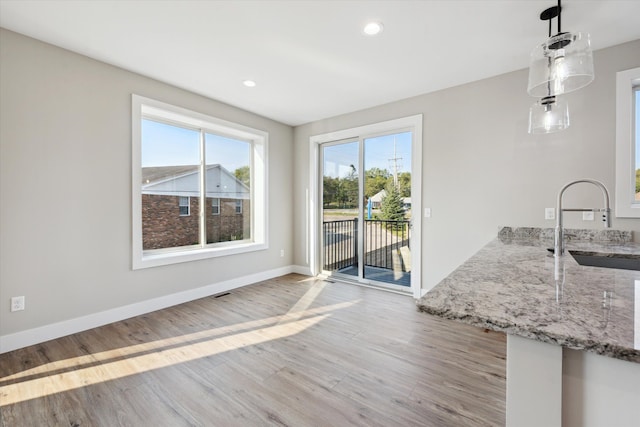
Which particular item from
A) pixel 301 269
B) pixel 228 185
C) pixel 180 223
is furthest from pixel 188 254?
pixel 301 269

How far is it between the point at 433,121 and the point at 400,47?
1.23 meters

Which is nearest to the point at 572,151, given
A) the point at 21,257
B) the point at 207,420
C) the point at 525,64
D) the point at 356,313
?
the point at 525,64

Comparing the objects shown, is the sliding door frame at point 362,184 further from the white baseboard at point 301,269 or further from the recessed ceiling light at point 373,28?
the recessed ceiling light at point 373,28

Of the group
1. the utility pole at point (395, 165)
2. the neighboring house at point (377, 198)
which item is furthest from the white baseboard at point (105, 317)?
the utility pole at point (395, 165)

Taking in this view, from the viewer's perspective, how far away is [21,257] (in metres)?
2.29

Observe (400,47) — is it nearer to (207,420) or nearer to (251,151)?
(251,151)

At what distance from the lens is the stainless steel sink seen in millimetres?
1820

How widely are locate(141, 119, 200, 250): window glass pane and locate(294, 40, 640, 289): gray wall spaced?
8.89ft

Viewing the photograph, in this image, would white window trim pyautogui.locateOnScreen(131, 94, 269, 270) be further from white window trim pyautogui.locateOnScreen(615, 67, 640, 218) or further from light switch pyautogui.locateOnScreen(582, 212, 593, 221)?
white window trim pyautogui.locateOnScreen(615, 67, 640, 218)

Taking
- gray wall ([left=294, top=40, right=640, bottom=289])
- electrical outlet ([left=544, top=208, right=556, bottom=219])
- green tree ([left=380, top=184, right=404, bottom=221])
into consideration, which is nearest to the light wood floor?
gray wall ([left=294, top=40, right=640, bottom=289])

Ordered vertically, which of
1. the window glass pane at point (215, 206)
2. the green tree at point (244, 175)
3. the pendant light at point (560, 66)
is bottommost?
the window glass pane at point (215, 206)

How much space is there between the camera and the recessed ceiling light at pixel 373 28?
2.15 metres

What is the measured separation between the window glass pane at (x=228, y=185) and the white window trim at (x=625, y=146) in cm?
435

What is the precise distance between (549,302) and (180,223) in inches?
147
